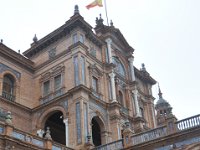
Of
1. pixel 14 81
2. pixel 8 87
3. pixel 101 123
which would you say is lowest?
pixel 101 123

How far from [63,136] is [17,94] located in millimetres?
6316

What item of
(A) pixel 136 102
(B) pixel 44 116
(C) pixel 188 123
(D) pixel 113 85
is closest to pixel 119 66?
(A) pixel 136 102

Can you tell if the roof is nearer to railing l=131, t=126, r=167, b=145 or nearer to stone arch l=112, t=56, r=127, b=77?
stone arch l=112, t=56, r=127, b=77

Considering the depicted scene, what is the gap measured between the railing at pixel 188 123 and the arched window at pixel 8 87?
48.6 feet

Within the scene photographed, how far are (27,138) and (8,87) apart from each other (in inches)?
376

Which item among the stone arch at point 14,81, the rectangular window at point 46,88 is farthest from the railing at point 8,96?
the rectangular window at point 46,88

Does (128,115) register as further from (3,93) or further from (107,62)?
(3,93)

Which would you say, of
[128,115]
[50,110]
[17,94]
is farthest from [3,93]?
[128,115]

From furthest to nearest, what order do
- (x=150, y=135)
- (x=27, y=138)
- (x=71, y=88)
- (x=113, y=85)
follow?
(x=113, y=85) < (x=71, y=88) < (x=150, y=135) < (x=27, y=138)

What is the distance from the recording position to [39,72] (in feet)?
112

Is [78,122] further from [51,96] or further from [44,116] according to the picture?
[51,96]

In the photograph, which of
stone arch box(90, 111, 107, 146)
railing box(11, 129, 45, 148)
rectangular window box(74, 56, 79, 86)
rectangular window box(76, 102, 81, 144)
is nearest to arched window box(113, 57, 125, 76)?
rectangular window box(74, 56, 79, 86)

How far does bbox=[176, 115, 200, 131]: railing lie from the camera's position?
2205 cm

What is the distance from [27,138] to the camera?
22.8 metres
